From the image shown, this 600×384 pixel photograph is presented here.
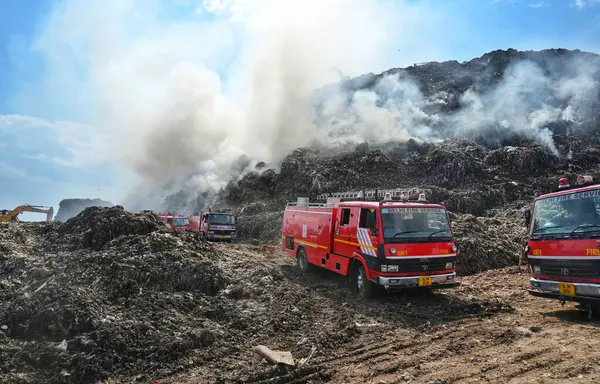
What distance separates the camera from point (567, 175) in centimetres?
2483

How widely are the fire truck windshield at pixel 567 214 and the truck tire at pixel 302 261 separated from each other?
22.1ft

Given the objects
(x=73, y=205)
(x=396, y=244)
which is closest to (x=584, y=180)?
(x=396, y=244)

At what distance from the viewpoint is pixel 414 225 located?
29.0ft

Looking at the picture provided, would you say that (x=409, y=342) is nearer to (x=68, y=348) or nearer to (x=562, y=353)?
(x=562, y=353)

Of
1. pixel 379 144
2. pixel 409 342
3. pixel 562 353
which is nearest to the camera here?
pixel 562 353

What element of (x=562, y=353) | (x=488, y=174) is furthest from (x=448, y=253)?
(x=488, y=174)

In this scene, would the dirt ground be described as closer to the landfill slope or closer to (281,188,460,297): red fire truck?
(281,188,460,297): red fire truck

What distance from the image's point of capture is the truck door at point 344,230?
9.92 m

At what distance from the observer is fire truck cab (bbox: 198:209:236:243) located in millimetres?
23516

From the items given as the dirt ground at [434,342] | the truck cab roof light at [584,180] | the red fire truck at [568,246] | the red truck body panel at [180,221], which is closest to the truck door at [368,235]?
the dirt ground at [434,342]

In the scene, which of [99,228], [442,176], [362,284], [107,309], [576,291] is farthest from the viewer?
[442,176]

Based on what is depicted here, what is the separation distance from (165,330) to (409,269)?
500cm

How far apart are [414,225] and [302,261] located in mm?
5090

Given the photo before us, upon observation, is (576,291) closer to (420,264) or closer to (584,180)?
(584,180)
